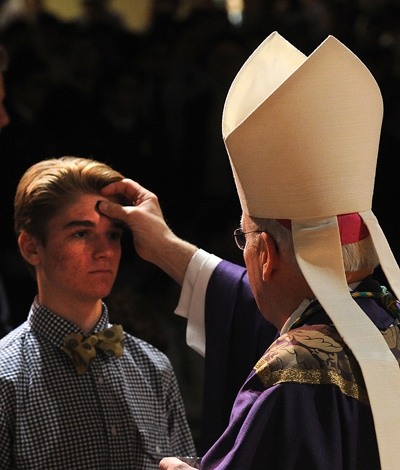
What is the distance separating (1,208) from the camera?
12.4 ft

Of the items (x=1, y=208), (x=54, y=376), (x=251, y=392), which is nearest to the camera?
(x=251, y=392)

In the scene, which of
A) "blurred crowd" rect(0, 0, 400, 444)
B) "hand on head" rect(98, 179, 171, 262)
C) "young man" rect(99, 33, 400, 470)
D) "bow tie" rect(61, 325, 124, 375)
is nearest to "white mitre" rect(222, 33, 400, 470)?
"young man" rect(99, 33, 400, 470)

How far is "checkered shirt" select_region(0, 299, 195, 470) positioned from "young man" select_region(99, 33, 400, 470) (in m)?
0.60

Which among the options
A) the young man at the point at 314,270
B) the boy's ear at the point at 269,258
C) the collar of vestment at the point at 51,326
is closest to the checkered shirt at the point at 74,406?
the collar of vestment at the point at 51,326

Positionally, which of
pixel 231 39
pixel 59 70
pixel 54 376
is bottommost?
pixel 54 376

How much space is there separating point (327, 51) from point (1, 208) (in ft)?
6.71

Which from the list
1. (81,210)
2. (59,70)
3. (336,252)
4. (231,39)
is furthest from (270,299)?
(231,39)

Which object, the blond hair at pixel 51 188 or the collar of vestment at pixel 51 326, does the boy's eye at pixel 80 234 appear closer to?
the blond hair at pixel 51 188

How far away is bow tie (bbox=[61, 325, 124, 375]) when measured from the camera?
271 cm

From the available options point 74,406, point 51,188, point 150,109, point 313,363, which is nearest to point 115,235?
point 51,188

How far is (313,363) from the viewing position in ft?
6.48

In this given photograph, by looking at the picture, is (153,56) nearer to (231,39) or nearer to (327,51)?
(231,39)

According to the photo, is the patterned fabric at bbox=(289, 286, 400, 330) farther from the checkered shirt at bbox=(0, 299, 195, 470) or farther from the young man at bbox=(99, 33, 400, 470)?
the checkered shirt at bbox=(0, 299, 195, 470)

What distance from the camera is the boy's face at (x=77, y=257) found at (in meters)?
2.74
